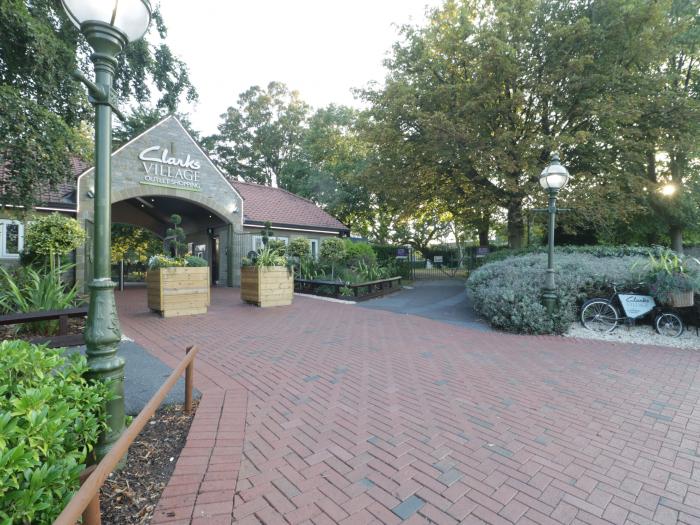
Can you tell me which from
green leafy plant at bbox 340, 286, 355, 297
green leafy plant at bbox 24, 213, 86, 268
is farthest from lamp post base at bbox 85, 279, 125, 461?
green leafy plant at bbox 340, 286, 355, 297

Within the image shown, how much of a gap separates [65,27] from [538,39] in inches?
574

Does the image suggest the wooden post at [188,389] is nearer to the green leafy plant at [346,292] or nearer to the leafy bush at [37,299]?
the leafy bush at [37,299]

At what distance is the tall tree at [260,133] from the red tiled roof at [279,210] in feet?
45.2

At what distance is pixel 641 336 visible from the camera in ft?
22.0

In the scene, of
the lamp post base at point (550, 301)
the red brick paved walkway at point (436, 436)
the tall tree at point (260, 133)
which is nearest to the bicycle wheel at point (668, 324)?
the red brick paved walkway at point (436, 436)

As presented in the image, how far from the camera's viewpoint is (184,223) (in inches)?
826

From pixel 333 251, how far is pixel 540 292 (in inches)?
320

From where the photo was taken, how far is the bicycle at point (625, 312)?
6742 mm

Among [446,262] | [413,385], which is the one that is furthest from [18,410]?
[446,262]

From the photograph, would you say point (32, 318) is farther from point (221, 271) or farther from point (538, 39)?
point (538, 39)

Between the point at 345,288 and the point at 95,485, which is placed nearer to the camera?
the point at 95,485

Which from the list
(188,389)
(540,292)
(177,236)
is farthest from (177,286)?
(540,292)

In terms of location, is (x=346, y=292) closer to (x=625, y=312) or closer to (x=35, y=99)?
(x=625, y=312)

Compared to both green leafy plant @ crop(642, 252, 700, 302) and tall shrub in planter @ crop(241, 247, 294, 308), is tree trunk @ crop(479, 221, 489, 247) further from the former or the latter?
tall shrub in planter @ crop(241, 247, 294, 308)
